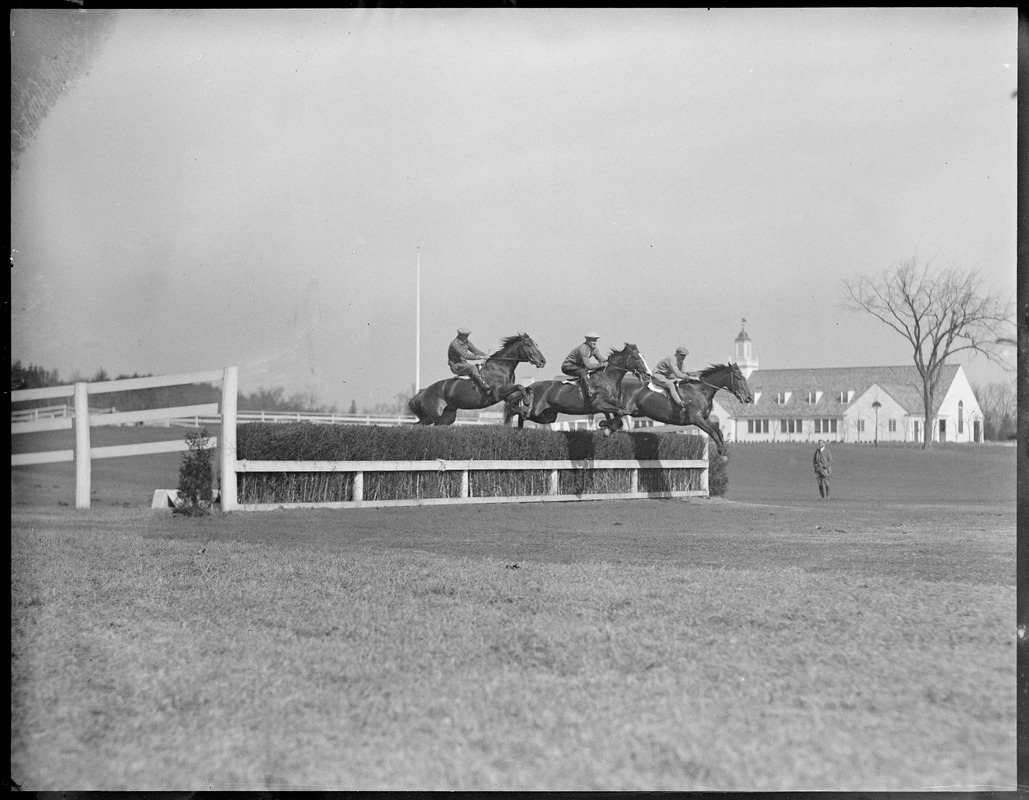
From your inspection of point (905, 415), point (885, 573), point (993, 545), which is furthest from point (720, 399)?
point (885, 573)

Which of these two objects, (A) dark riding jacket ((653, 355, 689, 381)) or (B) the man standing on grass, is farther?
(B) the man standing on grass

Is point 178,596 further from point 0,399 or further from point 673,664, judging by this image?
point 673,664

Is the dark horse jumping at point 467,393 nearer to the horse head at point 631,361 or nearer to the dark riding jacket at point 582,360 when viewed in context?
the dark riding jacket at point 582,360

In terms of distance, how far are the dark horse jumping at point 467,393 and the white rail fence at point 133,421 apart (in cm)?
451

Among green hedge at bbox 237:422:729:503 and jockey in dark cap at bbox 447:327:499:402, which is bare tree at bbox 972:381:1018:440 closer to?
green hedge at bbox 237:422:729:503

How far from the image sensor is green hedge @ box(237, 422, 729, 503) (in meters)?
11.9

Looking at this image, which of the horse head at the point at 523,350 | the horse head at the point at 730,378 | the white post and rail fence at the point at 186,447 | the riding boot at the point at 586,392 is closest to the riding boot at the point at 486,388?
the horse head at the point at 523,350

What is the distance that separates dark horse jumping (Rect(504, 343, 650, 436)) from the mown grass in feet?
30.3

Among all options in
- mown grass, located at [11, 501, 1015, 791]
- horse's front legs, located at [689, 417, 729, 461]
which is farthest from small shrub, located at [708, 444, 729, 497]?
mown grass, located at [11, 501, 1015, 791]

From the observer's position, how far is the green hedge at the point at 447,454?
11891mm

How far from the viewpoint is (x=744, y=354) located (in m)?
14.7

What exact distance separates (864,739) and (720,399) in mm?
26087

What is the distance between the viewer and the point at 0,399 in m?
5.51

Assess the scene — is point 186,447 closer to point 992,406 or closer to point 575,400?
point 575,400
